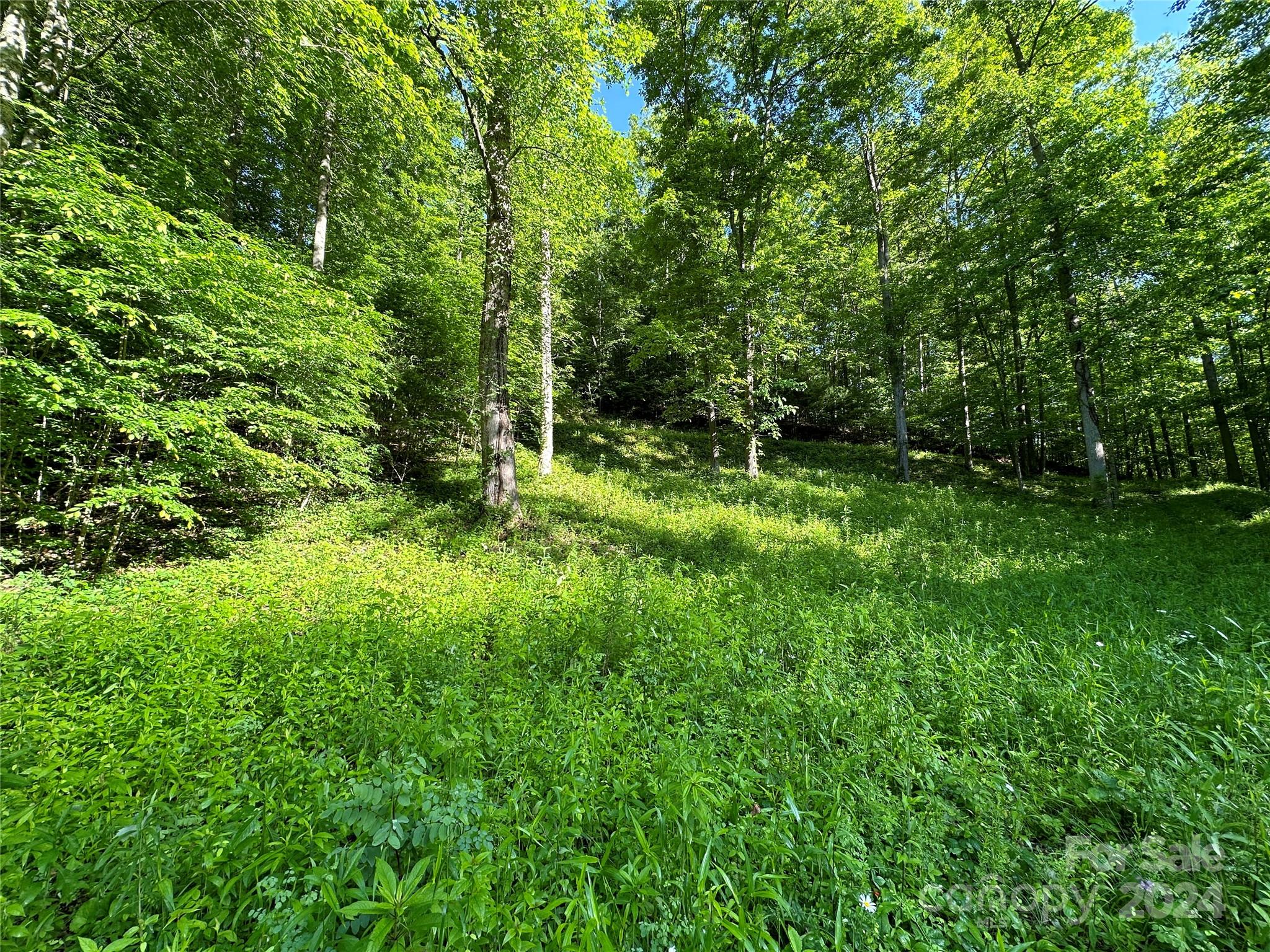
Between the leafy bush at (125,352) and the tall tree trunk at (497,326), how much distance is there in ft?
8.65

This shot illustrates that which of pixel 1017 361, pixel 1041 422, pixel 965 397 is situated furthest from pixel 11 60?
pixel 1041 422

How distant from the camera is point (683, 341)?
1273 centimetres

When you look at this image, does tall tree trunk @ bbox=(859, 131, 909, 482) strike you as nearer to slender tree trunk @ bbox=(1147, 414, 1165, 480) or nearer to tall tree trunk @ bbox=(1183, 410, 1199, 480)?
tall tree trunk @ bbox=(1183, 410, 1199, 480)

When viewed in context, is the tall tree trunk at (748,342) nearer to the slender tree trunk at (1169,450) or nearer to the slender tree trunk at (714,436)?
the slender tree trunk at (714,436)

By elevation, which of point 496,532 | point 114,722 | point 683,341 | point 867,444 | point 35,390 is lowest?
point 114,722

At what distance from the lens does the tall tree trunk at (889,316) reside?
48.3 feet

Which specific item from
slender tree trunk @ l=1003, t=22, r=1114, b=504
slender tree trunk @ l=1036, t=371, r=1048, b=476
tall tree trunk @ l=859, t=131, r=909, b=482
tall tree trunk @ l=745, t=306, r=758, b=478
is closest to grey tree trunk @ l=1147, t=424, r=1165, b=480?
slender tree trunk @ l=1036, t=371, r=1048, b=476

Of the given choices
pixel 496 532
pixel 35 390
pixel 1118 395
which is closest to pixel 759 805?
pixel 496 532

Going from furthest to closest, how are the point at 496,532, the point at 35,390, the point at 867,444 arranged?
the point at 867,444 < the point at 496,532 < the point at 35,390

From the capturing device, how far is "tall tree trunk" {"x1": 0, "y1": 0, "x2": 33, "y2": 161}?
4.36 metres

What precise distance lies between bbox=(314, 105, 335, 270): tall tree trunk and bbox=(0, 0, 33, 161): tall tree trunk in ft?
16.4

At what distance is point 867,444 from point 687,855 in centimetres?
2510

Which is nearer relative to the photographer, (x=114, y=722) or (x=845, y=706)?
(x=114, y=722)

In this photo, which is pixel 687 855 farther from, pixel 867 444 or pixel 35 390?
pixel 867 444
